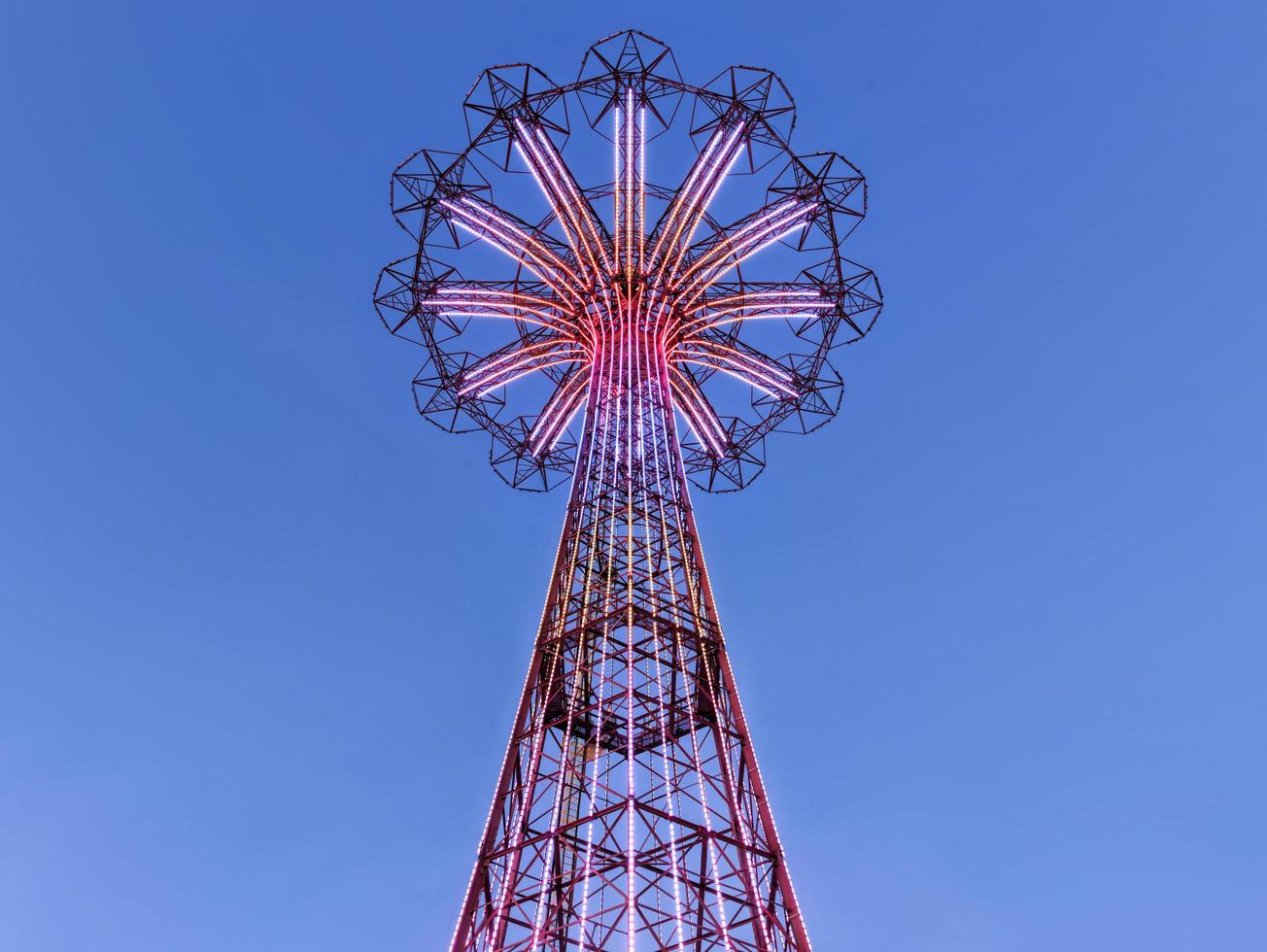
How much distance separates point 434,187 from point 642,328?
7.48 meters

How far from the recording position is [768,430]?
40.5 metres

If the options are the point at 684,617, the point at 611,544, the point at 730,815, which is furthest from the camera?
the point at 611,544

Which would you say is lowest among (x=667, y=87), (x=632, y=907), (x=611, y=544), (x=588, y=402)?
(x=632, y=907)

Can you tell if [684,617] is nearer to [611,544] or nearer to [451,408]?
[611,544]

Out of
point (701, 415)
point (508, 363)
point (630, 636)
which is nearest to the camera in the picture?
point (630, 636)

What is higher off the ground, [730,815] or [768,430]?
[768,430]

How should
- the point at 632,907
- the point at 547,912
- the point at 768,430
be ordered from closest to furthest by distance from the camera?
the point at 632,907 < the point at 547,912 < the point at 768,430

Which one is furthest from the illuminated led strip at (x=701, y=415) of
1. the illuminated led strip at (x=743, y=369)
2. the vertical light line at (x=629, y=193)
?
the vertical light line at (x=629, y=193)

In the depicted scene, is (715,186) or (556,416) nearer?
(715,186)

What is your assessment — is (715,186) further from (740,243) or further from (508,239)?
(508,239)

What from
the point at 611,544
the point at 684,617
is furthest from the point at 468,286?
the point at 684,617

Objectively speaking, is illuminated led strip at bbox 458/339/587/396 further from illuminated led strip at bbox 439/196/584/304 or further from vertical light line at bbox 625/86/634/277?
vertical light line at bbox 625/86/634/277

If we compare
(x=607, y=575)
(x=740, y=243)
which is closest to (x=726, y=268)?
(x=740, y=243)

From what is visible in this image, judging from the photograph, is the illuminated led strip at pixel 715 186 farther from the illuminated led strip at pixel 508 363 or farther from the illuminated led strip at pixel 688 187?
the illuminated led strip at pixel 508 363
